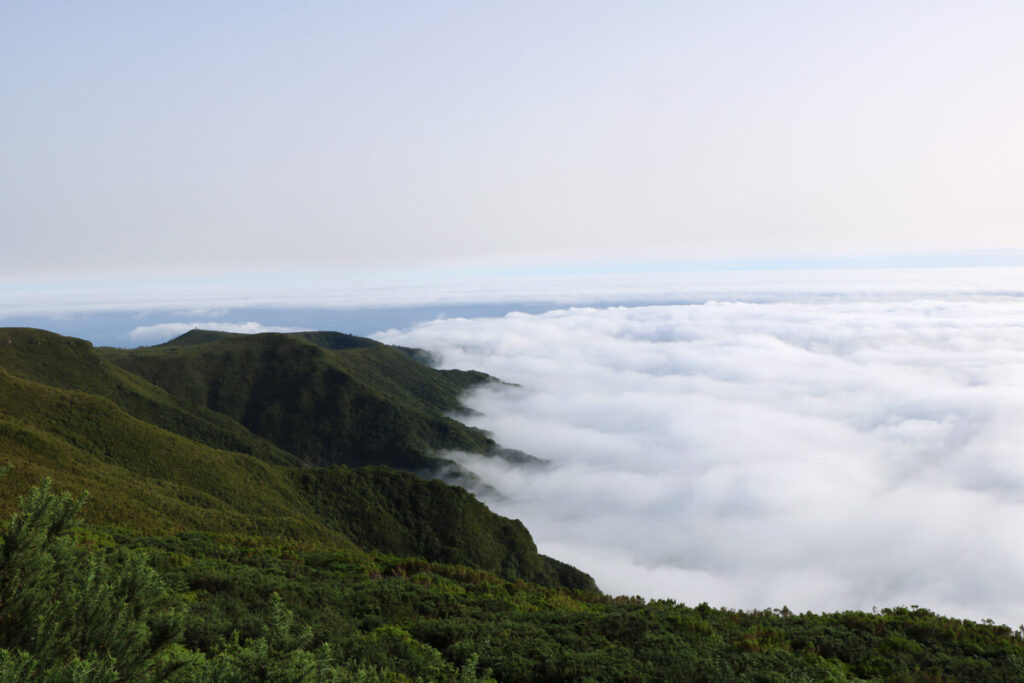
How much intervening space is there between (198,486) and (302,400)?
9374 centimetres

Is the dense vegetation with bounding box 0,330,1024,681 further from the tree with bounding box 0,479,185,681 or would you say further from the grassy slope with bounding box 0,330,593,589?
the grassy slope with bounding box 0,330,593,589

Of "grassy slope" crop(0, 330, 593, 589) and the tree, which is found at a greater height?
the tree

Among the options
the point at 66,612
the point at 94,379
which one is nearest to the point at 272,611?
the point at 66,612

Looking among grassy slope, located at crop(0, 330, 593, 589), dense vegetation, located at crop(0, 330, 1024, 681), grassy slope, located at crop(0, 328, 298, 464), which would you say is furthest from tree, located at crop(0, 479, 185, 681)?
grassy slope, located at crop(0, 328, 298, 464)

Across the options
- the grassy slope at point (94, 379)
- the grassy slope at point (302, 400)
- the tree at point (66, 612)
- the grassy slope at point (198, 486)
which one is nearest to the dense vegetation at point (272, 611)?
the tree at point (66, 612)

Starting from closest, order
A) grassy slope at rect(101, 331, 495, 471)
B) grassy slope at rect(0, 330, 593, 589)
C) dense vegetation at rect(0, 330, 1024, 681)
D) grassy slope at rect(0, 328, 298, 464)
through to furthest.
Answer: dense vegetation at rect(0, 330, 1024, 681)
grassy slope at rect(0, 330, 593, 589)
grassy slope at rect(0, 328, 298, 464)
grassy slope at rect(101, 331, 495, 471)

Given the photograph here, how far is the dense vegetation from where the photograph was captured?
252 inches

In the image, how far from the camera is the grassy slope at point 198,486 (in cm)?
3409

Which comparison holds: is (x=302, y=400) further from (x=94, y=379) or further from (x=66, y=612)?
(x=66, y=612)

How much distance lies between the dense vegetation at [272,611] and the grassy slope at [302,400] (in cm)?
7465

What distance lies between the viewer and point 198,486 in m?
49.0

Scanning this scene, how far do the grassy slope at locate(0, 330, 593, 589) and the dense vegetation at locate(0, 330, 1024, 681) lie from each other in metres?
0.29

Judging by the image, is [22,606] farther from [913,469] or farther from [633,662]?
[913,469]

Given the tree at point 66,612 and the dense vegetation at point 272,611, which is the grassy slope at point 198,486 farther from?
the tree at point 66,612
